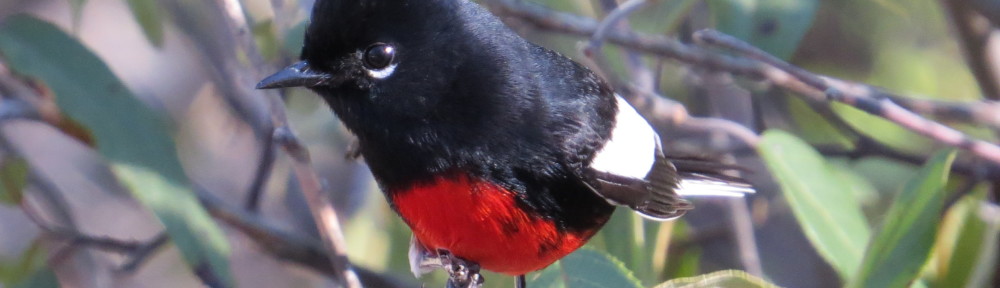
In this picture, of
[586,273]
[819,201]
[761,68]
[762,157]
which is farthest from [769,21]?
[586,273]

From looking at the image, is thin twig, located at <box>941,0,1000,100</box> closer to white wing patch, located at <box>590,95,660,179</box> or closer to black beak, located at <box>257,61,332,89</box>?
white wing patch, located at <box>590,95,660,179</box>

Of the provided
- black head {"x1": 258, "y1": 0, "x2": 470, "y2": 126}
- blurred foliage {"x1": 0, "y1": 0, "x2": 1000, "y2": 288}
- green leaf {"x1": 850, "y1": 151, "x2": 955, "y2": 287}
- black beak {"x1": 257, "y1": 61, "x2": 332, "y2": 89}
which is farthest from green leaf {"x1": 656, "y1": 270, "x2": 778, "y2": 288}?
black beak {"x1": 257, "y1": 61, "x2": 332, "y2": 89}

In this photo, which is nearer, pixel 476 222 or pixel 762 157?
pixel 476 222

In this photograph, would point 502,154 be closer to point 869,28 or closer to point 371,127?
point 371,127

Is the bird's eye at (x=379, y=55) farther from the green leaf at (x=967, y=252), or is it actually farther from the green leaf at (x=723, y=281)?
the green leaf at (x=967, y=252)

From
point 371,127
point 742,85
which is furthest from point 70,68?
point 742,85

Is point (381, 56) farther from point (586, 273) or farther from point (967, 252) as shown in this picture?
point (967, 252)
